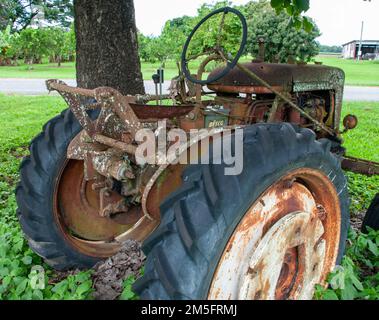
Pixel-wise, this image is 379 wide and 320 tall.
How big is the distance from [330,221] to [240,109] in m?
1.32

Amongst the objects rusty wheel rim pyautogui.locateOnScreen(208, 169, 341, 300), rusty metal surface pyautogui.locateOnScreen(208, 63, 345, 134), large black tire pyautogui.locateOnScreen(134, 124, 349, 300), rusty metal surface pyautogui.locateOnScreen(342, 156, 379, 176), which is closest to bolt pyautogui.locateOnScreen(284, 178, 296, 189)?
rusty wheel rim pyautogui.locateOnScreen(208, 169, 341, 300)

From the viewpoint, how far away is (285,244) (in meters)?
1.97

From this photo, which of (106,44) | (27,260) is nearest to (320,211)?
(27,260)

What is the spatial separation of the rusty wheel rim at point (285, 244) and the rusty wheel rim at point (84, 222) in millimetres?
964

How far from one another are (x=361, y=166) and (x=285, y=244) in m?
2.23

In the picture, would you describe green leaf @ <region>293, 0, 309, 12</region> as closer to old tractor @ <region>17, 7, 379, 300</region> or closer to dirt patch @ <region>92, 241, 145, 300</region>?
old tractor @ <region>17, 7, 379, 300</region>

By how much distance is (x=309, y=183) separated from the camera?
2.17m

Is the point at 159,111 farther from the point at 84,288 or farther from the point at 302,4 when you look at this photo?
the point at 302,4

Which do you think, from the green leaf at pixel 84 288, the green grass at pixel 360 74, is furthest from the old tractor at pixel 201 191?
the green grass at pixel 360 74

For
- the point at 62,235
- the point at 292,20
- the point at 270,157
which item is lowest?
the point at 62,235

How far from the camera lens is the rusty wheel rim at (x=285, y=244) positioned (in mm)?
1724

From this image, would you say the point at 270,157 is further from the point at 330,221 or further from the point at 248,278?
the point at 330,221
